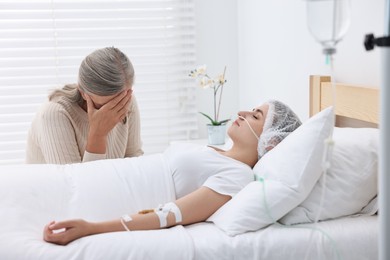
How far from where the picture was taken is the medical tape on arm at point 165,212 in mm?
1722

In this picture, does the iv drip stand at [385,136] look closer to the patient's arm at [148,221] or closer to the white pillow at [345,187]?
the white pillow at [345,187]

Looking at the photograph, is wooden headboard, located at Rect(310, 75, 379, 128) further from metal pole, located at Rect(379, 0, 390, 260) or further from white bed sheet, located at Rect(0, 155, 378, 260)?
metal pole, located at Rect(379, 0, 390, 260)

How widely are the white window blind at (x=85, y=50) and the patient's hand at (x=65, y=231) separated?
1925mm

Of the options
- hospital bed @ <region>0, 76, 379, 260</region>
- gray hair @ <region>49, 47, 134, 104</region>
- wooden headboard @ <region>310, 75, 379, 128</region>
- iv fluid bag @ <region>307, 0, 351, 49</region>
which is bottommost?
hospital bed @ <region>0, 76, 379, 260</region>

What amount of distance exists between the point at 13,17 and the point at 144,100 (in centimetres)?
91

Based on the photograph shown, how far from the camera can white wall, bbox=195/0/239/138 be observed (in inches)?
139

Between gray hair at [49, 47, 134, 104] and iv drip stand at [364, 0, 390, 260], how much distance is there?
1.30 meters

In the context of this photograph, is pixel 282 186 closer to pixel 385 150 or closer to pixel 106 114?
pixel 385 150

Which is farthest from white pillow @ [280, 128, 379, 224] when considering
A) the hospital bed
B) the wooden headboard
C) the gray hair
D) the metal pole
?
the gray hair

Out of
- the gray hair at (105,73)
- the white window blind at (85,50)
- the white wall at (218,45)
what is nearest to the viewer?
the gray hair at (105,73)

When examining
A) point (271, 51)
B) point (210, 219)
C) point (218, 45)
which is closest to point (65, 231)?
point (210, 219)

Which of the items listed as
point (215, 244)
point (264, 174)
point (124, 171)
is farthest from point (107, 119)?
point (215, 244)

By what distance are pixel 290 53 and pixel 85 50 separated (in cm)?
132

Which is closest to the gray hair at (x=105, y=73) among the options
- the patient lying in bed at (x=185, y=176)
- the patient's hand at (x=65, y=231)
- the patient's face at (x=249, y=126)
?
the patient lying in bed at (x=185, y=176)
